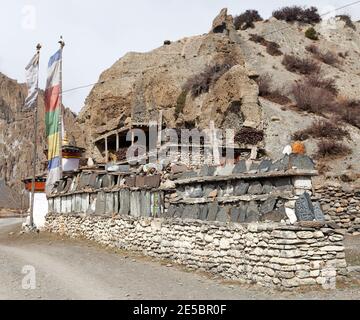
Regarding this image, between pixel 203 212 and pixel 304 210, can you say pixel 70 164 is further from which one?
pixel 304 210

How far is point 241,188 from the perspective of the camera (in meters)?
9.91

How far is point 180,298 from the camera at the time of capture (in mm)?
8000

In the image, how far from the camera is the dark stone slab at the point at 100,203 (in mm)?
15938

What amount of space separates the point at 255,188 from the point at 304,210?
1.38m

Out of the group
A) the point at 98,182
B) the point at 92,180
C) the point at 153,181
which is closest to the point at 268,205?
the point at 153,181

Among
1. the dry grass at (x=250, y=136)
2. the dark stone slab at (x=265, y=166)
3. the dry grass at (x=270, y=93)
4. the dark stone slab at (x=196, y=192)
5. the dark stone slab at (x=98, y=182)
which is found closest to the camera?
the dark stone slab at (x=265, y=166)

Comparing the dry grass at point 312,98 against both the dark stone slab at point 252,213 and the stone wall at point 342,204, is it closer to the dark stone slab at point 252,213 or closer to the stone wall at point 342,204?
the stone wall at point 342,204

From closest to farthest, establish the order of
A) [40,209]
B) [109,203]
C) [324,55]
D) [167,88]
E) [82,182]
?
[109,203] < [82,182] < [40,209] < [167,88] < [324,55]

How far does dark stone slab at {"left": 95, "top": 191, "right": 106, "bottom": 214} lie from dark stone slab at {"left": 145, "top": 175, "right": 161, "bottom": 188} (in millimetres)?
2941

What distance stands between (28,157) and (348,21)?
63.6 meters

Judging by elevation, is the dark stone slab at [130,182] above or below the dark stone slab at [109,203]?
above

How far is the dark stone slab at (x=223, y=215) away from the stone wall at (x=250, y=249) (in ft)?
0.57

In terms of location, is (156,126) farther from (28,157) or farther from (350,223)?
(28,157)

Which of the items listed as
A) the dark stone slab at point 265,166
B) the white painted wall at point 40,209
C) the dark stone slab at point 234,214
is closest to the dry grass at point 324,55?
the white painted wall at point 40,209
